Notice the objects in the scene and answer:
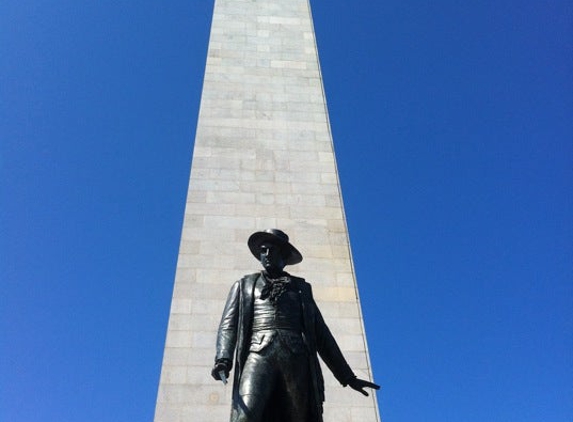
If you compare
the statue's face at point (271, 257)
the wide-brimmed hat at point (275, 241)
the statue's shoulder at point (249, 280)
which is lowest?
the statue's shoulder at point (249, 280)

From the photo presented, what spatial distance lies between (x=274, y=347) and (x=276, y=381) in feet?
0.87

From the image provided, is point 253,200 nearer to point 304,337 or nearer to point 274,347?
point 304,337

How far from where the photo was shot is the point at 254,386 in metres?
4.03

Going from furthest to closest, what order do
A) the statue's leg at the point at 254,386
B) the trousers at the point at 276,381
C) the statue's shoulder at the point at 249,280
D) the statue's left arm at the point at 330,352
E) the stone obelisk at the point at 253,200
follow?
1. the stone obelisk at the point at 253,200
2. the statue's shoulder at the point at 249,280
3. the statue's left arm at the point at 330,352
4. the trousers at the point at 276,381
5. the statue's leg at the point at 254,386

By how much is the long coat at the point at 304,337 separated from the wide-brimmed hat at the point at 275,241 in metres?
0.24

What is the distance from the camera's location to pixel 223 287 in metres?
8.43

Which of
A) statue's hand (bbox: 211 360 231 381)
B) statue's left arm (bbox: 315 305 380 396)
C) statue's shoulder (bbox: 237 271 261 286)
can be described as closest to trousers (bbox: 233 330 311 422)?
statue's hand (bbox: 211 360 231 381)

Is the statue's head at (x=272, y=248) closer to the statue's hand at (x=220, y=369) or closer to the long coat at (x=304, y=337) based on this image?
the long coat at (x=304, y=337)

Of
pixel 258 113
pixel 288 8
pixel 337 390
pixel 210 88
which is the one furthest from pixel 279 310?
pixel 288 8

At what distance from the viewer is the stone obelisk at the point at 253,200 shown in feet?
24.9

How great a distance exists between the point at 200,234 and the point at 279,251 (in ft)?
14.1

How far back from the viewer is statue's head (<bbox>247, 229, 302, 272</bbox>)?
4914mm

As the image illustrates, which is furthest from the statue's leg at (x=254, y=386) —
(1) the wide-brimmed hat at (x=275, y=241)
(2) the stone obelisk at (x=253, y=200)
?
(2) the stone obelisk at (x=253, y=200)

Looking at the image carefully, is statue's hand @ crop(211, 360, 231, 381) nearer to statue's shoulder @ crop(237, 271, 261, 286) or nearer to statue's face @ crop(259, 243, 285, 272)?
statue's shoulder @ crop(237, 271, 261, 286)
